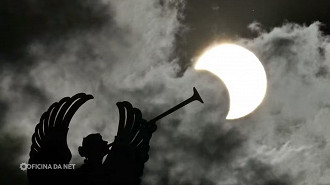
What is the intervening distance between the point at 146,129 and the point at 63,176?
10.7 feet

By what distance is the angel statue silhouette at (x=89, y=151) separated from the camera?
46.0ft

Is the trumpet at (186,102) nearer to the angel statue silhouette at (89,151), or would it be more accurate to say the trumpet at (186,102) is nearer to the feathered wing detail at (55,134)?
the angel statue silhouette at (89,151)

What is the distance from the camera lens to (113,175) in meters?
14.4

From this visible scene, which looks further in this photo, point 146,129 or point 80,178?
point 146,129

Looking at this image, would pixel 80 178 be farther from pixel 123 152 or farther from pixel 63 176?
pixel 123 152

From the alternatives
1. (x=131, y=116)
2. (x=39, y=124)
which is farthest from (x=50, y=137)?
(x=131, y=116)

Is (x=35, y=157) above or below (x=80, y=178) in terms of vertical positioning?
above

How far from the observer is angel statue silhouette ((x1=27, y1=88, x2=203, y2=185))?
14.0 meters

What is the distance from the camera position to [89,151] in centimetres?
1452

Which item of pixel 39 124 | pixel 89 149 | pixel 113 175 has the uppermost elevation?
pixel 39 124

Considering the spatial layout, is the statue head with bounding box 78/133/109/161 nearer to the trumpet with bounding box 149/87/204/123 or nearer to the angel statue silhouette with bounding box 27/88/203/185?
the angel statue silhouette with bounding box 27/88/203/185

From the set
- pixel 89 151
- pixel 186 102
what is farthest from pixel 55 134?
pixel 186 102

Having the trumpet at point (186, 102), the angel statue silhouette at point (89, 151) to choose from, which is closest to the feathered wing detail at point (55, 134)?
the angel statue silhouette at point (89, 151)

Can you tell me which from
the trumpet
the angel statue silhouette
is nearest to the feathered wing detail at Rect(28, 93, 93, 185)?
the angel statue silhouette
